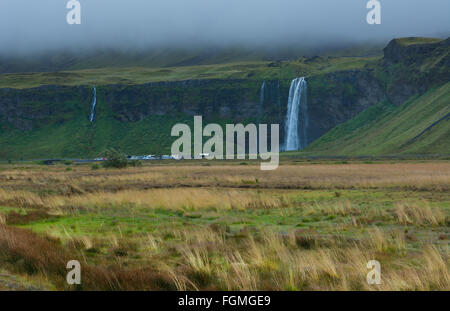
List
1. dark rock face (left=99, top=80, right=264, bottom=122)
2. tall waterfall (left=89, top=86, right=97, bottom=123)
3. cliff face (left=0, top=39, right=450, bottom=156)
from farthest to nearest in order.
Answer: tall waterfall (left=89, top=86, right=97, bottom=123) → dark rock face (left=99, top=80, right=264, bottom=122) → cliff face (left=0, top=39, right=450, bottom=156)

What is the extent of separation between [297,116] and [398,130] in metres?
48.6

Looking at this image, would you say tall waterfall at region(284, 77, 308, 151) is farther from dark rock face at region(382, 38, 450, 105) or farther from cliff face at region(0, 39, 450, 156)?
dark rock face at region(382, 38, 450, 105)

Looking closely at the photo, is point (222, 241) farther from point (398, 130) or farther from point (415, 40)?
point (415, 40)

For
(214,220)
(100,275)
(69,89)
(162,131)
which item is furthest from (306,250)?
(69,89)

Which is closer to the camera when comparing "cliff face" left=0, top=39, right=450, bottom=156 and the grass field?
the grass field

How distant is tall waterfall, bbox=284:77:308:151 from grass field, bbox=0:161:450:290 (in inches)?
4674

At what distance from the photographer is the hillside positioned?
95.8 m

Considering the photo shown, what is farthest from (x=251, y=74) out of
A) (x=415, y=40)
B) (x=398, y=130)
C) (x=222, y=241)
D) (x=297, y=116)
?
(x=222, y=241)

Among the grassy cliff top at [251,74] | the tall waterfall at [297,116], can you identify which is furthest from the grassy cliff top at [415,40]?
the tall waterfall at [297,116]

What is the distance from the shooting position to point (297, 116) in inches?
6137

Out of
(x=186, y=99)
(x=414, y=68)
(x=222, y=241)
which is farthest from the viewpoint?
(x=186, y=99)

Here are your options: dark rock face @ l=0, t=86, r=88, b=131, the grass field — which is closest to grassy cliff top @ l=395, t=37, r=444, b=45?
dark rock face @ l=0, t=86, r=88, b=131

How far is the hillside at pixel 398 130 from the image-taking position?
95750 millimetres

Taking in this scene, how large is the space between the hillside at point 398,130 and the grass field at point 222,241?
66.2 meters
